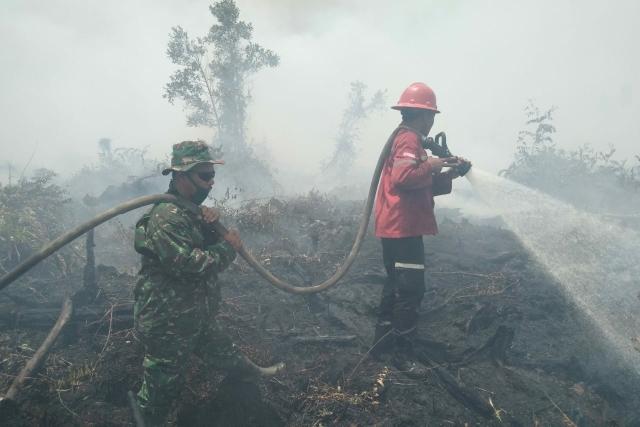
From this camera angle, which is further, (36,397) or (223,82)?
(223,82)

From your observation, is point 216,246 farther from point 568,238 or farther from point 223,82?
point 223,82

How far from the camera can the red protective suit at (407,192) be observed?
11.9 ft

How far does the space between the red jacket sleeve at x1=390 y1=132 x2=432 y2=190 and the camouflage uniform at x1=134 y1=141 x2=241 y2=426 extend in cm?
183

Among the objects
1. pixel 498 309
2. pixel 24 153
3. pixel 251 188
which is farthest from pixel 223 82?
pixel 24 153

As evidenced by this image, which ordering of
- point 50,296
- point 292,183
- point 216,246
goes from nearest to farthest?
point 216,246, point 50,296, point 292,183

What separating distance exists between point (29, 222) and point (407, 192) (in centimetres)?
787

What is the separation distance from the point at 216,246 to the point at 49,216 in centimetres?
766

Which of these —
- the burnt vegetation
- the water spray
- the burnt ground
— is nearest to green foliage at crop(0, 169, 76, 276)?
the burnt vegetation

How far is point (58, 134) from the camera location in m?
39.8

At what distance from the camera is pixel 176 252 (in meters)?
2.63

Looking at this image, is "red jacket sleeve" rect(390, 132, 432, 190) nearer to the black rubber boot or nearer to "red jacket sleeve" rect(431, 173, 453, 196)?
"red jacket sleeve" rect(431, 173, 453, 196)

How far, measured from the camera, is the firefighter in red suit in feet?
12.2

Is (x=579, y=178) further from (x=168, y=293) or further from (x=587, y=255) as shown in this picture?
(x=168, y=293)

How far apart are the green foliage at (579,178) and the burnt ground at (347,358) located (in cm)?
855
